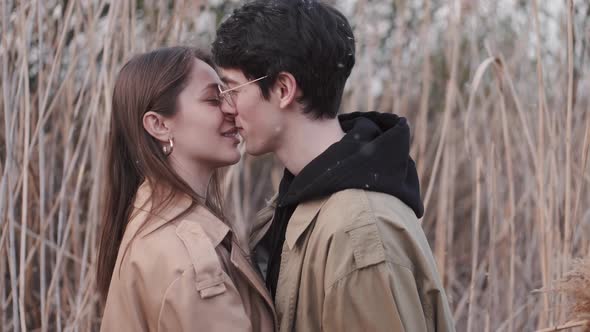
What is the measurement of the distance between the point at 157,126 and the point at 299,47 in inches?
14.4

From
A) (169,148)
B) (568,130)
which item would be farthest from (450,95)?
(169,148)

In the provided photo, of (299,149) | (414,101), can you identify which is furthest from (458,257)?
(299,149)

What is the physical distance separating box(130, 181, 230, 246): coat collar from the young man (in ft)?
0.42

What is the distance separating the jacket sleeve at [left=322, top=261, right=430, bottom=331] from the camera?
1190 millimetres

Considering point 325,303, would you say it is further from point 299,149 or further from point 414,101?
point 414,101

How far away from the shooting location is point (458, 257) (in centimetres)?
335

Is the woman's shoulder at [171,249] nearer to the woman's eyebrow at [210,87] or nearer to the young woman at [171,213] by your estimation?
the young woman at [171,213]

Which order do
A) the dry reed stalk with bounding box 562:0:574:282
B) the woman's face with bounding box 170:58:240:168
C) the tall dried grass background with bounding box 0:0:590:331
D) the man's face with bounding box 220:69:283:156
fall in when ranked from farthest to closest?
1. the tall dried grass background with bounding box 0:0:590:331
2. the dry reed stalk with bounding box 562:0:574:282
3. the woman's face with bounding box 170:58:240:168
4. the man's face with bounding box 220:69:283:156

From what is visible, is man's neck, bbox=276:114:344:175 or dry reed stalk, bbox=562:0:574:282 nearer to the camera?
man's neck, bbox=276:114:344:175

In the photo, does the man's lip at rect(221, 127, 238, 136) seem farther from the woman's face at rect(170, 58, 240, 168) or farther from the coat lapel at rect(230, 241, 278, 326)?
the coat lapel at rect(230, 241, 278, 326)

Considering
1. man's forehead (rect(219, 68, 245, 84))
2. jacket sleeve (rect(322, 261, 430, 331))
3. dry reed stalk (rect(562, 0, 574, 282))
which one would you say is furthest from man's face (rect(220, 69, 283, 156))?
dry reed stalk (rect(562, 0, 574, 282))

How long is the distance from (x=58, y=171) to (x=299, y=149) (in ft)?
4.51

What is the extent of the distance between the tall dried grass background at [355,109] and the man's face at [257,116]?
0.59 metres

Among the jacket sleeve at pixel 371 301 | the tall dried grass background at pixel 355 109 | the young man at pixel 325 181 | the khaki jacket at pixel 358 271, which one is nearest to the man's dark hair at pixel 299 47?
the young man at pixel 325 181
